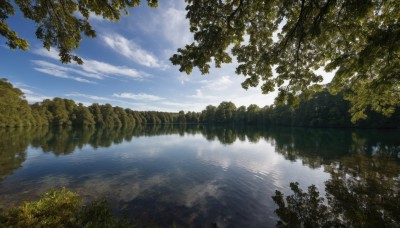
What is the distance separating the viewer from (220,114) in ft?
525

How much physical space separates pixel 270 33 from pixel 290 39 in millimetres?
948

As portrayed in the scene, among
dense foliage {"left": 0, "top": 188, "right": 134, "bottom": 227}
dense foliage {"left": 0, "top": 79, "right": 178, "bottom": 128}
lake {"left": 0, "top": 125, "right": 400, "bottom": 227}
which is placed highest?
dense foliage {"left": 0, "top": 79, "right": 178, "bottom": 128}

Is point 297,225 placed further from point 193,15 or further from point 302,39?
point 193,15

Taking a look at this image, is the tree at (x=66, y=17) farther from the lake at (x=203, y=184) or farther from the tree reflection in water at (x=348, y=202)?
the tree reflection in water at (x=348, y=202)

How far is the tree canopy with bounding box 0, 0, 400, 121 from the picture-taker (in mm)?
6473

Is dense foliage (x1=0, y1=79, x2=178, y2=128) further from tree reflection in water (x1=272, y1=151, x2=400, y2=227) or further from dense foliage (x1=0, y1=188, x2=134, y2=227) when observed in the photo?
tree reflection in water (x1=272, y1=151, x2=400, y2=227)

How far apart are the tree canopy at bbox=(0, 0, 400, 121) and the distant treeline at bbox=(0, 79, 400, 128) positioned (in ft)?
63.7

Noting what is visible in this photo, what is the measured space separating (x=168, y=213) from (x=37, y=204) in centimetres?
571

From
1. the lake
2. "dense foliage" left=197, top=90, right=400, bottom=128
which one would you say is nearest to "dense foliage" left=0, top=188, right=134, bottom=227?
the lake

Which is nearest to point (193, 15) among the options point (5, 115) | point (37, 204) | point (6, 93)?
point (37, 204)

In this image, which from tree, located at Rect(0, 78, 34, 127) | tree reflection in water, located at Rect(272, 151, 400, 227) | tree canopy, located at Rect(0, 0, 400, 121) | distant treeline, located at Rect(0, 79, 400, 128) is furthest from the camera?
distant treeline, located at Rect(0, 79, 400, 128)

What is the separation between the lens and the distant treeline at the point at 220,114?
66062mm

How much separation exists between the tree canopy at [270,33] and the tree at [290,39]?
22mm

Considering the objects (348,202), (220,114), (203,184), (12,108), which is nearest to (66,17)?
(203,184)
